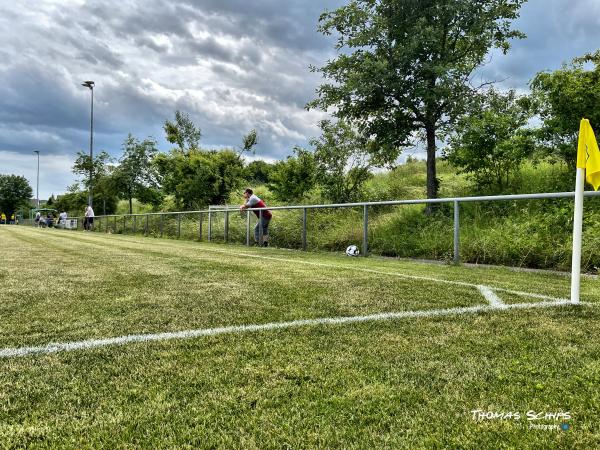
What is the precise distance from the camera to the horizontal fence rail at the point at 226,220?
781cm

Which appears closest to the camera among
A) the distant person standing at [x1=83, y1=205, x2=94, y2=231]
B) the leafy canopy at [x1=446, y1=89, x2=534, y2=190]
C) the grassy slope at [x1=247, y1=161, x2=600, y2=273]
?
the grassy slope at [x1=247, y1=161, x2=600, y2=273]

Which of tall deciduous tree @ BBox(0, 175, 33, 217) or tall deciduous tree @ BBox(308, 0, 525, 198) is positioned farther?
tall deciduous tree @ BBox(0, 175, 33, 217)

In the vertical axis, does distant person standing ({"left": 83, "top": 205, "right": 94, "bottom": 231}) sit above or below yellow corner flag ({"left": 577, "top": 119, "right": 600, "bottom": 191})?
below

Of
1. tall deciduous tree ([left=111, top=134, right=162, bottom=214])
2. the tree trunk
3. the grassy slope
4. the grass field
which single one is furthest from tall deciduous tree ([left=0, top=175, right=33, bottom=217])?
the grass field

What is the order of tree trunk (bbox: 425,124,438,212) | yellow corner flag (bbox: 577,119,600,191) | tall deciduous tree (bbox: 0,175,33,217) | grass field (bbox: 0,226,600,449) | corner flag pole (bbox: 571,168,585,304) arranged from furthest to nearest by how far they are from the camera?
tall deciduous tree (bbox: 0,175,33,217) < tree trunk (bbox: 425,124,438,212) < corner flag pole (bbox: 571,168,585,304) < yellow corner flag (bbox: 577,119,600,191) < grass field (bbox: 0,226,600,449)

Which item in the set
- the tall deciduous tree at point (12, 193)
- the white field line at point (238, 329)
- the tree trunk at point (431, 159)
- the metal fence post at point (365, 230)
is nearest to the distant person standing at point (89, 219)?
the tree trunk at point (431, 159)

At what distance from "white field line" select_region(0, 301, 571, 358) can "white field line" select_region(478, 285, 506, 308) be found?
93 mm

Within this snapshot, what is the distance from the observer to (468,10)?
11.5 meters

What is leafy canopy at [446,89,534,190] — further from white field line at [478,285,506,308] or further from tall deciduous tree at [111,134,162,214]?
tall deciduous tree at [111,134,162,214]

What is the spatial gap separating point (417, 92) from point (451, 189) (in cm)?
391

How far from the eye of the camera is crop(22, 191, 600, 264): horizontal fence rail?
→ 7807 millimetres

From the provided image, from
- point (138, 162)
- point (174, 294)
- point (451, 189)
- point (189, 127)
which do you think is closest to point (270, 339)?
point (174, 294)

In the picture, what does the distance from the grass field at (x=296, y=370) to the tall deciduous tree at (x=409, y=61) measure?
27.4 ft

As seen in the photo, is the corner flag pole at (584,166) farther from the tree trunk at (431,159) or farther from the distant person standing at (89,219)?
the distant person standing at (89,219)
